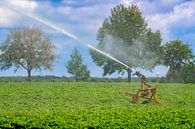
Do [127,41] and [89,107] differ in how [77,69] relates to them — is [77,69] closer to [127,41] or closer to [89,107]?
[127,41]

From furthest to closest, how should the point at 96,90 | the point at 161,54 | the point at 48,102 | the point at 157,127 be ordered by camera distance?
the point at 161,54 → the point at 96,90 → the point at 48,102 → the point at 157,127

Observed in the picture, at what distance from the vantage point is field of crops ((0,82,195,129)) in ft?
46.9

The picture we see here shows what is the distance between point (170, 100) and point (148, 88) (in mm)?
2260

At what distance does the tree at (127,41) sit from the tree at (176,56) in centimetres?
313

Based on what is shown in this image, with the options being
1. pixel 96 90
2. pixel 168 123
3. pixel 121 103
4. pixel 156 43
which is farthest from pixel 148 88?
pixel 156 43

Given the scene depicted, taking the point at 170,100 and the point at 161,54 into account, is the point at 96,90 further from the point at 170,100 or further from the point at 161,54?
the point at 161,54

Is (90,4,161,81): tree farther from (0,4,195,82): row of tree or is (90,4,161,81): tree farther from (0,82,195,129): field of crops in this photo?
(0,82,195,129): field of crops

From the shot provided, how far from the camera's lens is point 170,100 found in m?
28.2

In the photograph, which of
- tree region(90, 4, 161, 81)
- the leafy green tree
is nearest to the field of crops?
tree region(90, 4, 161, 81)

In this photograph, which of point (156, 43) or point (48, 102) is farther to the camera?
point (156, 43)

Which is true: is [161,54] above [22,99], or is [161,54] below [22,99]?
above

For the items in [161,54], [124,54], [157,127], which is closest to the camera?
[157,127]

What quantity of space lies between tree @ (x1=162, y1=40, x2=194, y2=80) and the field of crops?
25.7 metres

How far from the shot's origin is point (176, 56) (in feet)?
203
